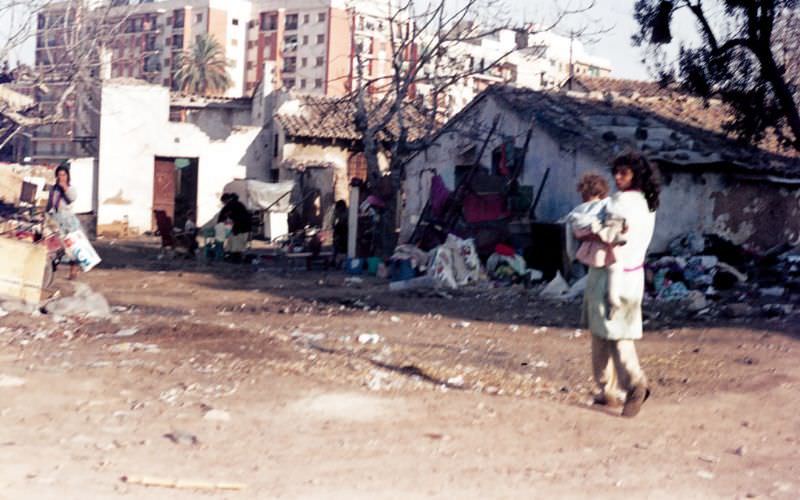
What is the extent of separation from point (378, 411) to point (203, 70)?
68.5m

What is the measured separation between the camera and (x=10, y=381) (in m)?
6.59

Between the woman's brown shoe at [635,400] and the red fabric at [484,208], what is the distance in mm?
10918

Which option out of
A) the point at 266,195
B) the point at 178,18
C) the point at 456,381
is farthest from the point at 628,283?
the point at 178,18

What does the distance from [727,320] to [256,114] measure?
27.6 meters

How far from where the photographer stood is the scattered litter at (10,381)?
6.51 metres

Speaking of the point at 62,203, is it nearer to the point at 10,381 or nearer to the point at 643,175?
the point at 10,381

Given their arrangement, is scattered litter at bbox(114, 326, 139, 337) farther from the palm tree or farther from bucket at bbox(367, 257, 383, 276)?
the palm tree

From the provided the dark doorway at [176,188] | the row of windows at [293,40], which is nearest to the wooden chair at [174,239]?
the dark doorway at [176,188]

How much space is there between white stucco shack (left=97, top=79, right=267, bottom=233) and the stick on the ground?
90.5 ft

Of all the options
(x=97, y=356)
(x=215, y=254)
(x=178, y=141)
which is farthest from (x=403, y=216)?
(x=97, y=356)

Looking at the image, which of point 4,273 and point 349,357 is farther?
point 4,273

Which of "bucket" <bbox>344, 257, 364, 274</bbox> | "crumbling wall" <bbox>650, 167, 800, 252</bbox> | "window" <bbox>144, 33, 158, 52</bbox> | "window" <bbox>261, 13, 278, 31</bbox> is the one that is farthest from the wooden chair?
"window" <bbox>144, 33, 158, 52</bbox>

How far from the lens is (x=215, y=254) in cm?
2062

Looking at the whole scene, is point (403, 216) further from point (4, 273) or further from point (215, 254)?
point (4, 273)
